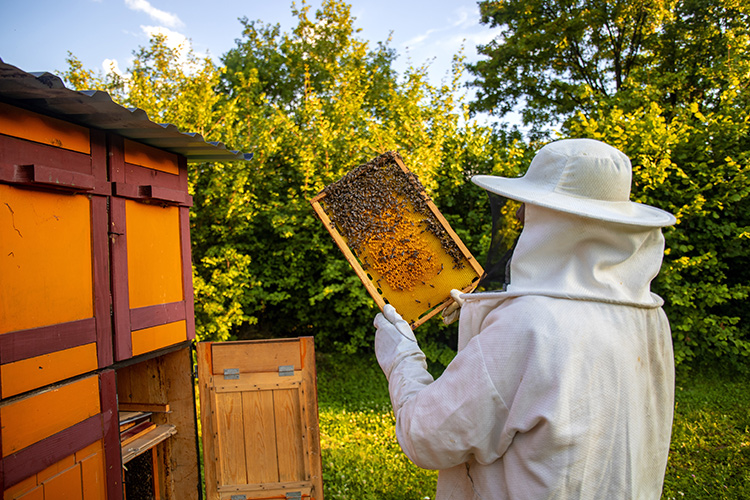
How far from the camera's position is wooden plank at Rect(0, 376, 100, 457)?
6.71 feet

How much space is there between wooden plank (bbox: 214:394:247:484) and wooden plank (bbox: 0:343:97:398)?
1.07 metres

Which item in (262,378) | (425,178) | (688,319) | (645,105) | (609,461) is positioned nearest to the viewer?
(609,461)

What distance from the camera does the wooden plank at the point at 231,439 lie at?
3.36 metres

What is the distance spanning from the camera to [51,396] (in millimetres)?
2254

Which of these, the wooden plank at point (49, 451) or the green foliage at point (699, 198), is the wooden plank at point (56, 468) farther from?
the green foliage at point (699, 198)

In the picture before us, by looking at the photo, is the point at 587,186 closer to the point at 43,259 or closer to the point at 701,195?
the point at 43,259

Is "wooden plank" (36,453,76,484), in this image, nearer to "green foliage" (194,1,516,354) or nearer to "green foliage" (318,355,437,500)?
"green foliage" (318,355,437,500)

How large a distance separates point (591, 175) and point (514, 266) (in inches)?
13.7

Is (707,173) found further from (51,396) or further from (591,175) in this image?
(51,396)

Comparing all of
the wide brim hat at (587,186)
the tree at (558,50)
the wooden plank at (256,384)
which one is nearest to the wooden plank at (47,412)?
the wooden plank at (256,384)

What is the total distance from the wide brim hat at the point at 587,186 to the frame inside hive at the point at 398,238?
1.13m

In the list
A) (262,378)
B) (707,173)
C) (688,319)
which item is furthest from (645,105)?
(262,378)

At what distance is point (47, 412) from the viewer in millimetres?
2229

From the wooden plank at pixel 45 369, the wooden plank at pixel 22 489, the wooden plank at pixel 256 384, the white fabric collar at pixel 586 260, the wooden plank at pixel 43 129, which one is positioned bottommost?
the wooden plank at pixel 22 489
